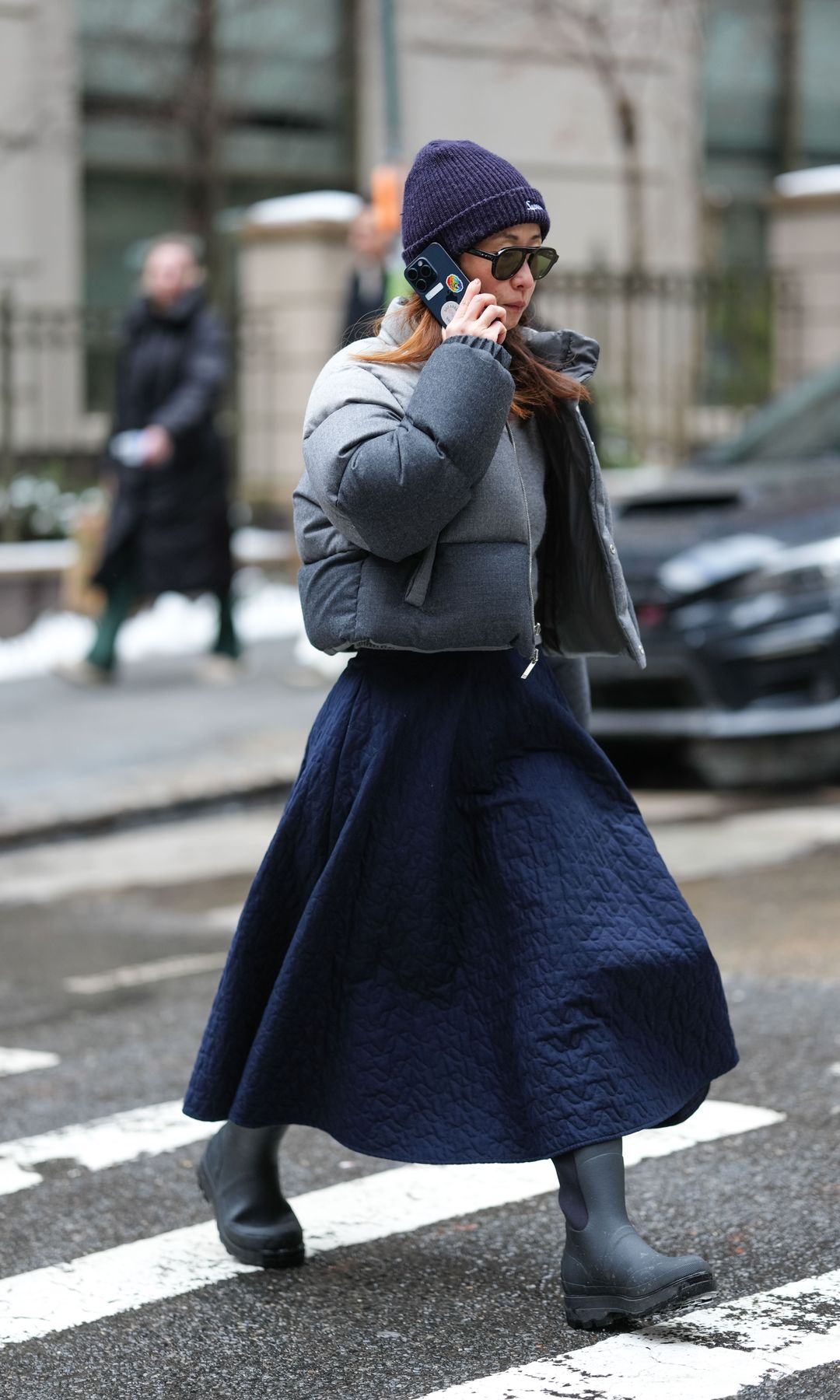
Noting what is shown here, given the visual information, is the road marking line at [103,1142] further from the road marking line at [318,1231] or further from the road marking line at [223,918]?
the road marking line at [223,918]

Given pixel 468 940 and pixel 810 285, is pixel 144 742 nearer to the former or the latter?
pixel 468 940

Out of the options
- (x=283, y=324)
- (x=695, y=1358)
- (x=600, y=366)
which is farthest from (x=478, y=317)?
(x=600, y=366)

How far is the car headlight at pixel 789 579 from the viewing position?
909 centimetres

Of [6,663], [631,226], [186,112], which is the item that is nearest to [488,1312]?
[6,663]

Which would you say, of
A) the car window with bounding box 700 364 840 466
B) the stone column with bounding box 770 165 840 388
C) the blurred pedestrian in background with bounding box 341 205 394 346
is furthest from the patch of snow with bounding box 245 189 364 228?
the car window with bounding box 700 364 840 466

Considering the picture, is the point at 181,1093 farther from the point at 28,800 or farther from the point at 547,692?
the point at 28,800

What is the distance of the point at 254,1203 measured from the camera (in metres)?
4.23

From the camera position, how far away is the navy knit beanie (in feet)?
12.6

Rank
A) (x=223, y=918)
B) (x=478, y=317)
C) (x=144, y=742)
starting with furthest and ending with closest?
(x=144, y=742) < (x=223, y=918) < (x=478, y=317)

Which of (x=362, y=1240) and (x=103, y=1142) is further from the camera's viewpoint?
(x=103, y=1142)

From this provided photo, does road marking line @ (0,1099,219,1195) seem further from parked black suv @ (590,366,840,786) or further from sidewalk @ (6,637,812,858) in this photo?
parked black suv @ (590,366,840,786)

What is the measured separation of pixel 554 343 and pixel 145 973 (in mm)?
3137

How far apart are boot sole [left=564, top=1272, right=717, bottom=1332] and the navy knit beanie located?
168cm

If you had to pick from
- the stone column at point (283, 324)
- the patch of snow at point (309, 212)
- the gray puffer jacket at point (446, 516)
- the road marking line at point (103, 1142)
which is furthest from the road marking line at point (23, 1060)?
the patch of snow at point (309, 212)
